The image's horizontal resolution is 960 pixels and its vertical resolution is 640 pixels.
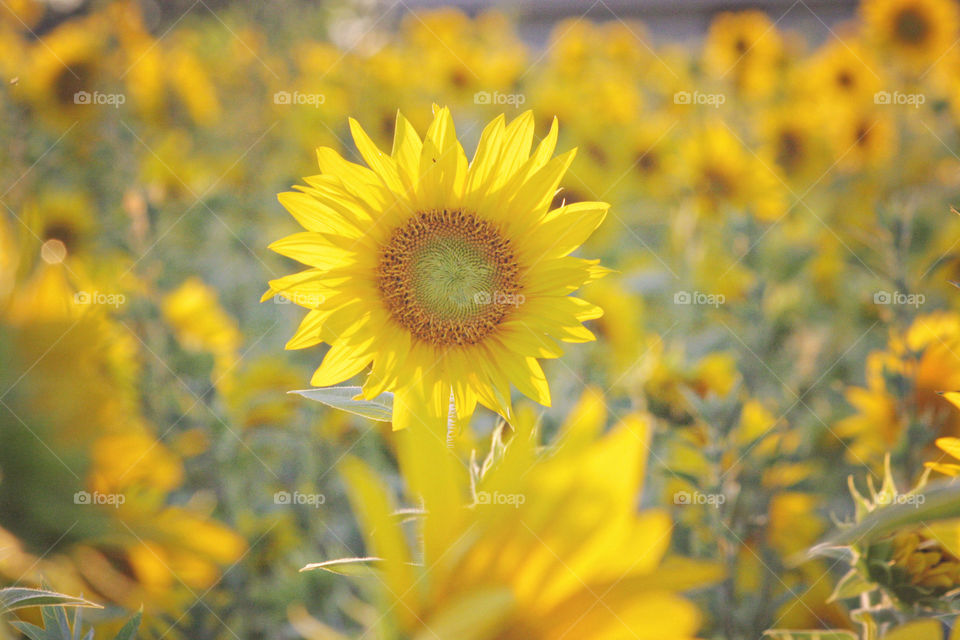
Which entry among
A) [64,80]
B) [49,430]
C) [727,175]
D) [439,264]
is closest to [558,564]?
[49,430]

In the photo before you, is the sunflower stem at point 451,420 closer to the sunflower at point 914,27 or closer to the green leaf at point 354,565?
the green leaf at point 354,565

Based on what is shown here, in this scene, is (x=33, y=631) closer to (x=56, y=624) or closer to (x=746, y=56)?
(x=56, y=624)

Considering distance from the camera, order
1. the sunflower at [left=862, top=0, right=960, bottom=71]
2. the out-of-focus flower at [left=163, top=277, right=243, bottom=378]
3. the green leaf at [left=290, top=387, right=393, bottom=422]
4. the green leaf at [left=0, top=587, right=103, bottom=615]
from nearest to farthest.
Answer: the green leaf at [left=0, top=587, right=103, bottom=615], the green leaf at [left=290, top=387, right=393, bottom=422], the out-of-focus flower at [left=163, top=277, right=243, bottom=378], the sunflower at [left=862, top=0, right=960, bottom=71]

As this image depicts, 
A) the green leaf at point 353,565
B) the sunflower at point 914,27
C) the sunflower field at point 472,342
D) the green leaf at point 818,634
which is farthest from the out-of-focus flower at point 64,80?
the sunflower at point 914,27

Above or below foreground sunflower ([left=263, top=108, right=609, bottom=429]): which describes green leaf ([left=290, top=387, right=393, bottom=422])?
below

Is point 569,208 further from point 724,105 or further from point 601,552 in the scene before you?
point 724,105

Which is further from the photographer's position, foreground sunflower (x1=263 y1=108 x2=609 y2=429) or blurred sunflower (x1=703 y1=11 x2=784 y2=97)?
blurred sunflower (x1=703 y1=11 x2=784 y2=97)

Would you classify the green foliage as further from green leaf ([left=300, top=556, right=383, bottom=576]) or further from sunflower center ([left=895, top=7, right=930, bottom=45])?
sunflower center ([left=895, top=7, right=930, bottom=45])

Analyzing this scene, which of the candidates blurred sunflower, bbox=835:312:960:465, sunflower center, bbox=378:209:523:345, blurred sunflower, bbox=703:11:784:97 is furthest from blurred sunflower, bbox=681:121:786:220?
sunflower center, bbox=378:209:523:345
